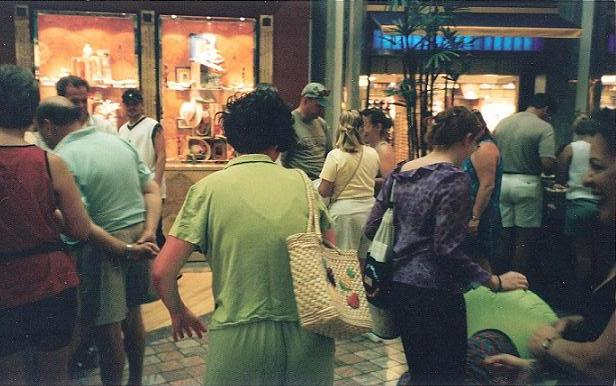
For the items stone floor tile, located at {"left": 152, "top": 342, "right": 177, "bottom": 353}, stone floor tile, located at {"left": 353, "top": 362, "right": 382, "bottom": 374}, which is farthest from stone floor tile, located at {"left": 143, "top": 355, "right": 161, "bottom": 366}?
stone floor tile, located at {"left": 353, "top": 362, "right": 382, "bottom": 374}

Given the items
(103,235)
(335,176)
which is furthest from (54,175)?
(335,176)

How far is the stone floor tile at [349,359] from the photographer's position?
14.9 ft

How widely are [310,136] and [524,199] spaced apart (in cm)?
205

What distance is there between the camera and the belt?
2648 millimetres

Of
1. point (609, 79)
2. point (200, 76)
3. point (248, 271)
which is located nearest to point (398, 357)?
point (609, 79)

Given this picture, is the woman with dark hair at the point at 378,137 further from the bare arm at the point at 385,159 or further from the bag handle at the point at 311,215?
the bag handle at the point at 311,215

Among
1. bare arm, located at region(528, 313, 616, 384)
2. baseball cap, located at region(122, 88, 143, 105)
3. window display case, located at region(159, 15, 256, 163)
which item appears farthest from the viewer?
window display case, located at region(159, 15, 256, 163)

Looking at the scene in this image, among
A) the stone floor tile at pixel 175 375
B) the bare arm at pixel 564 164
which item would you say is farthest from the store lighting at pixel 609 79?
the stone floor tile at pixel 175 375

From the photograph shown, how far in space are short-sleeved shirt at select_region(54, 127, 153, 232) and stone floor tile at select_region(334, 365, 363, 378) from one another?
175 centimetres

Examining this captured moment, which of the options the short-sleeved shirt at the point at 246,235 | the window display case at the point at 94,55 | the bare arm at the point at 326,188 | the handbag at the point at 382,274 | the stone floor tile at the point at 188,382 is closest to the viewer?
the short-sleeved shirt at the point at 246,235

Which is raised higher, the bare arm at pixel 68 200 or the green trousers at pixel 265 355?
the bare arm at pixel 68 200

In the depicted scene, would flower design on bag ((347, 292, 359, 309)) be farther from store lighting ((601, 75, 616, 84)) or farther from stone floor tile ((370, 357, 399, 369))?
stone floor tile ((370, 357, 399, 369))

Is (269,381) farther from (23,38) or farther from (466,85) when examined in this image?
(466,85)

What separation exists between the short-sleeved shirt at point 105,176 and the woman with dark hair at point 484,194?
241 centimetres
